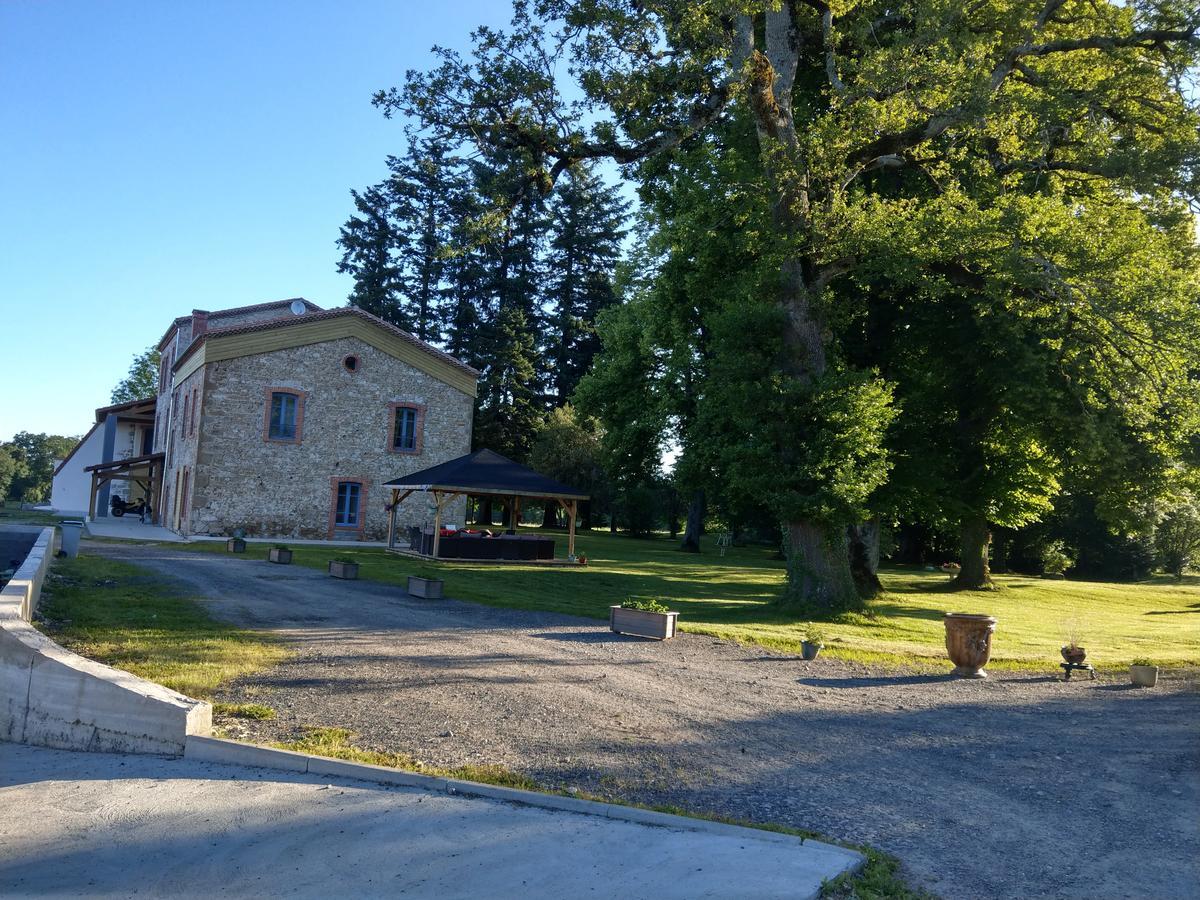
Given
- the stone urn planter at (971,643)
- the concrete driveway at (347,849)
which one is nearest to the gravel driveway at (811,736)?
the stone urn planter at (971,643)

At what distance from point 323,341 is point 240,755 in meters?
28.2

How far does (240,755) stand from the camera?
672 cm

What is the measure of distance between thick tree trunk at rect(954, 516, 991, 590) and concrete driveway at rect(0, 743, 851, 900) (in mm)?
29862

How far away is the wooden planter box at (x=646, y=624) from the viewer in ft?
44.1

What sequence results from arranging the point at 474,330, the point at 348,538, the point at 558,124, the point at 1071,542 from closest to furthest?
1. the point at 558,124
2. the point at 348,538
3. the point at 1071,542
4. the point at 474,330

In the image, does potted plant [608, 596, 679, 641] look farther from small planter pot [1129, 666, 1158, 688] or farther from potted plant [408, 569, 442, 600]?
small planter pot [1129, 666, 1158, 688]

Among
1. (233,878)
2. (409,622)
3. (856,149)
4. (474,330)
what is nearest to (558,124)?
(856,149)

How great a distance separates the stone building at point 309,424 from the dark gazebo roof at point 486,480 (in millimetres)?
4484

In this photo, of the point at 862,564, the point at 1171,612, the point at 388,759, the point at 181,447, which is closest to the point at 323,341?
the point at 181,447

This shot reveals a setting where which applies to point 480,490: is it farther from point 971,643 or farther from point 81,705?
point 81,705

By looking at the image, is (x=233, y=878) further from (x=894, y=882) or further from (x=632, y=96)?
(x=632, y=96)

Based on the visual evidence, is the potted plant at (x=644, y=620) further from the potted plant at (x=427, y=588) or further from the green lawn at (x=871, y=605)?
the potted plant at (x=427, y=588)

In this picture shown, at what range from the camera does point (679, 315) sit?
23.3 m

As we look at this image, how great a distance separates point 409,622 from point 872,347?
44.4 ft
